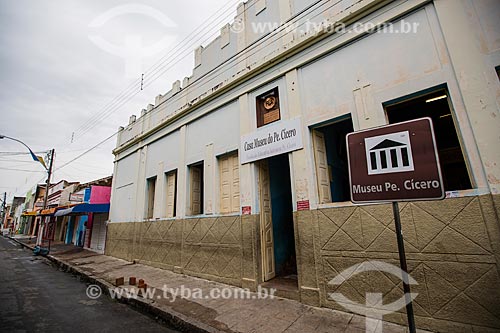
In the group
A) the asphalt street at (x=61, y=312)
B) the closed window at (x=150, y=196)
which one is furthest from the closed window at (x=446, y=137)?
the closed window at (x=150, y=196)

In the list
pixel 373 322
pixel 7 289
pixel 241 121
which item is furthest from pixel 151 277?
pixel 373 322

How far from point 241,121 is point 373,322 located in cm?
525

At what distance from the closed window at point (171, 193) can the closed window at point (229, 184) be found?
270cm

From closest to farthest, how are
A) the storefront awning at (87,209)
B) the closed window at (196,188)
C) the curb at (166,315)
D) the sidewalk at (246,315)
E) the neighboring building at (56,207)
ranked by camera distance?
1. the sidewalk at (246,315)
2. the curb at (166,315)
3. the closed window at (196,188)
4. the storefront awning at (87,209)
5. the neighboring building at (56,207)

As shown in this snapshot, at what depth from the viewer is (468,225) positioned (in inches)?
129

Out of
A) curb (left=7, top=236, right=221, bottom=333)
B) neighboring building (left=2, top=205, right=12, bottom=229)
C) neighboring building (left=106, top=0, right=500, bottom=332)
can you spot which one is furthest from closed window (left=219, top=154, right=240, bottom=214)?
neighboring building (left=2, top=205, right=12, bottom=229)

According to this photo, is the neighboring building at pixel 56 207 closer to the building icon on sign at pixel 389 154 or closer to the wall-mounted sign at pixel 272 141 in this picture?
the wall-mounted sign at pixel 272 141

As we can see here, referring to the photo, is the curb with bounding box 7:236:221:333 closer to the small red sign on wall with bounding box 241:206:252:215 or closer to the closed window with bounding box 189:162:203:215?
the small red sign on wall with bounding box 241:206:252:215

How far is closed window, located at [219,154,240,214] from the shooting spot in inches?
264

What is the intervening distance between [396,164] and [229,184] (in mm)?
5188

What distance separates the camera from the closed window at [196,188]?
8086mm

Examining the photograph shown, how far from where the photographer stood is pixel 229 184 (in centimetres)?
694

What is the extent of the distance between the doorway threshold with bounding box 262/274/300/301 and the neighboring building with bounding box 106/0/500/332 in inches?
1.6

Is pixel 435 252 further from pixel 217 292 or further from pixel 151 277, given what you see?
pixel 151 277
